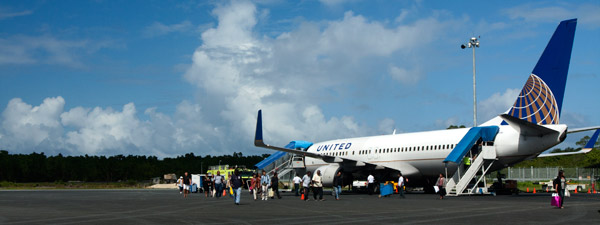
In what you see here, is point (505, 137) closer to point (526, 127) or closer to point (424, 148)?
point (526, 127)

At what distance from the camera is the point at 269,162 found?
159 ft

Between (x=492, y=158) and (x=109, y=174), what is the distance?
113762mm

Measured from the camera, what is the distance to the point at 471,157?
110ft

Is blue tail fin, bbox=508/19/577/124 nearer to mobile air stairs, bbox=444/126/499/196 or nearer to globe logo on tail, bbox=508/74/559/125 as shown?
globe logo on tail, bbox=508/74/559/125

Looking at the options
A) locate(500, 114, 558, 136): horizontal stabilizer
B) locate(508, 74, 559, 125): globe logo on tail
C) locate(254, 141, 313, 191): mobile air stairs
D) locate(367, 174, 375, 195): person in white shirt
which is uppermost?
locate(508, 74, 559, 125): globe logo on tail

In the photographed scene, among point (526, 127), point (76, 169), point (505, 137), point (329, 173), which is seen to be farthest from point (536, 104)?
point (76, 169)

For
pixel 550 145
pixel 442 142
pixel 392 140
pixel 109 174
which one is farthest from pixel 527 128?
pixel 109 174

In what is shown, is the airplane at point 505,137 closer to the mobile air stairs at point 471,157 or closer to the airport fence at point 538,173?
the mobile air stairs at point 471,157

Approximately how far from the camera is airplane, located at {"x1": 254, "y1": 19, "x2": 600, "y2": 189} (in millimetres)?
30547

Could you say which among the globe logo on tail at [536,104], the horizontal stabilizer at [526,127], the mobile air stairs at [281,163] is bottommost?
the mobile air stairs at [281,163]

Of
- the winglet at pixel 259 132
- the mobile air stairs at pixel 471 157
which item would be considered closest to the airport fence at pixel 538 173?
the mobile air stairs at pixel 471 157

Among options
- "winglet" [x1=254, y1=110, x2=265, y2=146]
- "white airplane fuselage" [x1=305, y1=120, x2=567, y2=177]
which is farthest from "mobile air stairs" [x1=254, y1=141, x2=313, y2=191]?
"winglet" [x1=254, y1=110, x2=265, y2=146]

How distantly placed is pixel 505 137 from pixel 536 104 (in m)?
2.14

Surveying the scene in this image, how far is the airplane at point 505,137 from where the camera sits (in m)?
30.5
